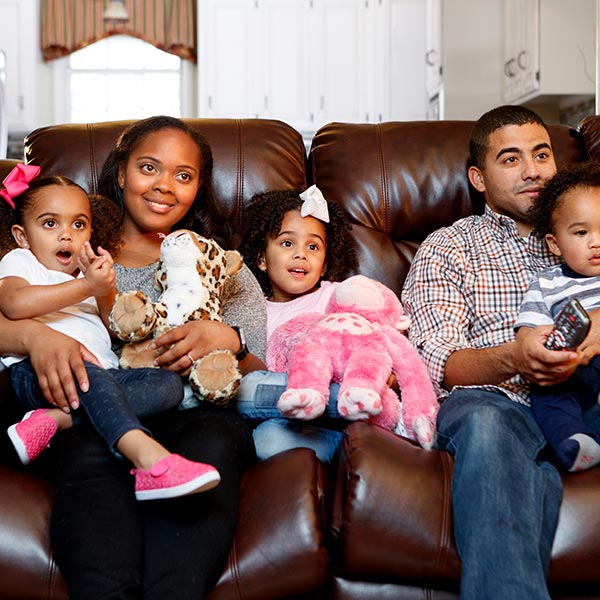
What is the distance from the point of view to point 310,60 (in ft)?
17.6

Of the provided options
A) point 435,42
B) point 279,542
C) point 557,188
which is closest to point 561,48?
point 435,42

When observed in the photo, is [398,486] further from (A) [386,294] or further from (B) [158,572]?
(A) [386,294]

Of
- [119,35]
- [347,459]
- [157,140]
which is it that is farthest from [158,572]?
[119,35]

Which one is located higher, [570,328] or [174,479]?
[570,328]

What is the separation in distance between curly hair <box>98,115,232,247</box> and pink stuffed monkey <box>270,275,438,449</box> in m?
0.38

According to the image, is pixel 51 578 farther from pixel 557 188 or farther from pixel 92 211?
pixel 557 188

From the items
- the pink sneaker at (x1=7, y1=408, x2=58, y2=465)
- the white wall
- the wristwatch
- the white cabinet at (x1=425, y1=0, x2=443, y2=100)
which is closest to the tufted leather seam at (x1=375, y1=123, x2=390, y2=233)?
the wristwatch

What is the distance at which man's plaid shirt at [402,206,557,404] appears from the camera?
1747mm

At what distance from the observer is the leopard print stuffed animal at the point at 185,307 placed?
149 centimetres

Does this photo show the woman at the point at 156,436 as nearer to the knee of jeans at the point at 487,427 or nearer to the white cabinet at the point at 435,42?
→ the knee of jeans at the point at 487,427

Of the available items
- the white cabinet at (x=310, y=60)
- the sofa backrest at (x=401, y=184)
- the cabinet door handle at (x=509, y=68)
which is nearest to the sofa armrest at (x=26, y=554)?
the sofa backrest at (x=401, y=184)

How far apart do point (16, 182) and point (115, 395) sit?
579mm

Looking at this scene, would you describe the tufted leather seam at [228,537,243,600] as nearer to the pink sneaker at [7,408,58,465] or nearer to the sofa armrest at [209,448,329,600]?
the sofa armrest at [209,448,329,600]

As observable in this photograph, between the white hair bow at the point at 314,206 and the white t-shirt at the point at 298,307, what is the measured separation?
0.16 m
